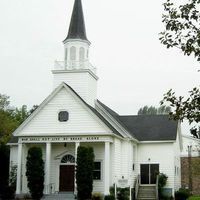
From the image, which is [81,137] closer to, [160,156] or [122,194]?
[122,194]

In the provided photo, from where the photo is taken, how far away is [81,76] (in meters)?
38.8

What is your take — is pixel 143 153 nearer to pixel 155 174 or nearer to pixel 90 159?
pixel 155 174

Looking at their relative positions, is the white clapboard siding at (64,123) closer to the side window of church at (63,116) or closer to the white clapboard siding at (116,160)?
the side window of church at (63,116)

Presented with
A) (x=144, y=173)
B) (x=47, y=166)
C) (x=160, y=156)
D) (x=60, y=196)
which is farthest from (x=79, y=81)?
(x=144, y=173)

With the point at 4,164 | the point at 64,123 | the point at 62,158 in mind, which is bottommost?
the point at 4,164

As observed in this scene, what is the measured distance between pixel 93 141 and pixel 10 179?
8208 mm

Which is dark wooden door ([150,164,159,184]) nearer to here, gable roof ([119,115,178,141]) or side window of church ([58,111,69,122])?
gable roof ([119,115,178,141])

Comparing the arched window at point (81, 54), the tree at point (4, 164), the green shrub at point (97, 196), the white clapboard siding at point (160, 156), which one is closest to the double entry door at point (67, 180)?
the green shrub at point (97, 196)

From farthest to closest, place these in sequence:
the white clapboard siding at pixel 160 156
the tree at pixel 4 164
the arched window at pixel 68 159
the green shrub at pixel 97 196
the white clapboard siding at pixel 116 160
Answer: the white clapboard siding at pixel 160 156 → the arched window at pixel 68 159 → the tree at pixel 4 164 → the white clapboard siding at pixel 116 160 → the green shrub at pixel 97 196

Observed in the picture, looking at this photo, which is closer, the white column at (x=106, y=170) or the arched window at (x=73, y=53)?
the white column at (x=106, y=170)

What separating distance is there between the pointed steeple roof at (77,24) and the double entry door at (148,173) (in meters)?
12.1

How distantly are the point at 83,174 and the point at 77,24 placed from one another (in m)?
14.3

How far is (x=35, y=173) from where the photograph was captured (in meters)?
33.6

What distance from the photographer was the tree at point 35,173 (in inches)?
1323
